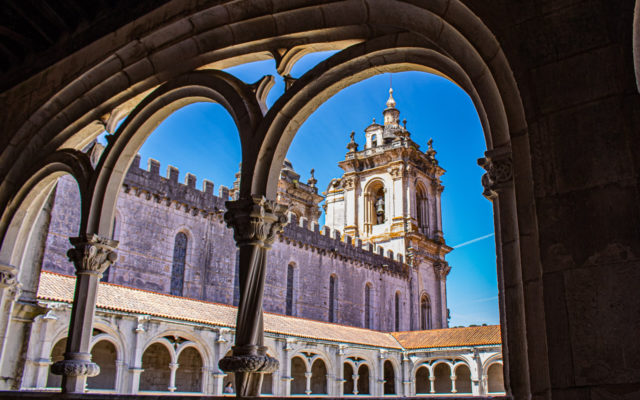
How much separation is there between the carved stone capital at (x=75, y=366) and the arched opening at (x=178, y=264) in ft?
45.5

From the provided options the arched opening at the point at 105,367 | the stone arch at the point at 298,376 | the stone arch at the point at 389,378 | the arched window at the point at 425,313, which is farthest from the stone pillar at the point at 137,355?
the arched window at the point at 425,313

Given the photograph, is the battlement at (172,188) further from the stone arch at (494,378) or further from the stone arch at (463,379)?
the stone arch at (463,379)

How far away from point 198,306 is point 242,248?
1362cm

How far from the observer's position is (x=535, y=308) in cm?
259

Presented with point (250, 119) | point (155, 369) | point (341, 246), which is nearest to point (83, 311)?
point (250, 119)

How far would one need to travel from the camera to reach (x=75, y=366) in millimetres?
4824

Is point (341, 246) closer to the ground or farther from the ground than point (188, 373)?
farther from the ground

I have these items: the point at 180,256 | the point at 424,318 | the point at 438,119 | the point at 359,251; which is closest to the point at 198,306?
the point at 180,256

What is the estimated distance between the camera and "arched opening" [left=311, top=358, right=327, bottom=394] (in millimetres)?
22172

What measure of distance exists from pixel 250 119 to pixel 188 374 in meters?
14.7

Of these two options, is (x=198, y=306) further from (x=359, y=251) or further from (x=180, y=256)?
(x=359, y=251)

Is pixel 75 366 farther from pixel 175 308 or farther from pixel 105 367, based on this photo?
pixel 105 367

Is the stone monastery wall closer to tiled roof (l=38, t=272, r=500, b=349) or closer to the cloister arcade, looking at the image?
tiled roof (l=38, t=272, r=500, b=349)

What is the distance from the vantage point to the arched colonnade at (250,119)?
9.98 feet
